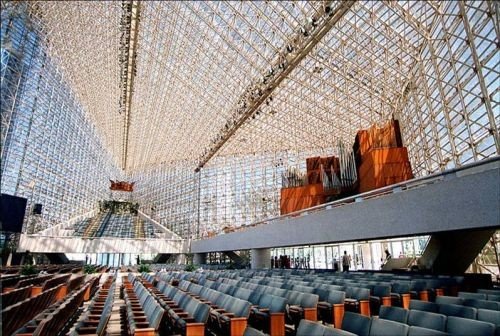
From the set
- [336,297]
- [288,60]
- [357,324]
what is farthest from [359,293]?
[288,60]

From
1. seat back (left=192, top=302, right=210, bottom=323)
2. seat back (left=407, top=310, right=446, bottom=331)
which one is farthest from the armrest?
seat back (left=407, top=310, right=446, bottom=331)

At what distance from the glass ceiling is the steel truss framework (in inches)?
3.6

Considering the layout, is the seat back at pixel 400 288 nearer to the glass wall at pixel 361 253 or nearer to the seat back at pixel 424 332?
the seat back at pixel 424 332

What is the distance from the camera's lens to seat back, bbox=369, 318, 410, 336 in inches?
122

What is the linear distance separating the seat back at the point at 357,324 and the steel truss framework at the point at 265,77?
36.7 feet

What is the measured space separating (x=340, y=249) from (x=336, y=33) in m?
14.6

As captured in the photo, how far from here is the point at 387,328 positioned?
3.23 meters

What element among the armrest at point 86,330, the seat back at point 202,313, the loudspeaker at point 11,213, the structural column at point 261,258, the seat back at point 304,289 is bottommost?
the armrest at point 86,330

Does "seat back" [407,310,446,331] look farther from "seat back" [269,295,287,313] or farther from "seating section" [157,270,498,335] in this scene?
"seat back" [269,295,287,313]

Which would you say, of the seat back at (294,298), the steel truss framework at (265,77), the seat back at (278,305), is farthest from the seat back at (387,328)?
the steel truss framework at (265,77)

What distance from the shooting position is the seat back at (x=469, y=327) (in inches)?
122

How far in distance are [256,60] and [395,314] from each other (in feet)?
63.1

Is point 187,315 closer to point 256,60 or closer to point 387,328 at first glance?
point 387,328

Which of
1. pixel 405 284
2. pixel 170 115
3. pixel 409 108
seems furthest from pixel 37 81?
pixel 405 284
